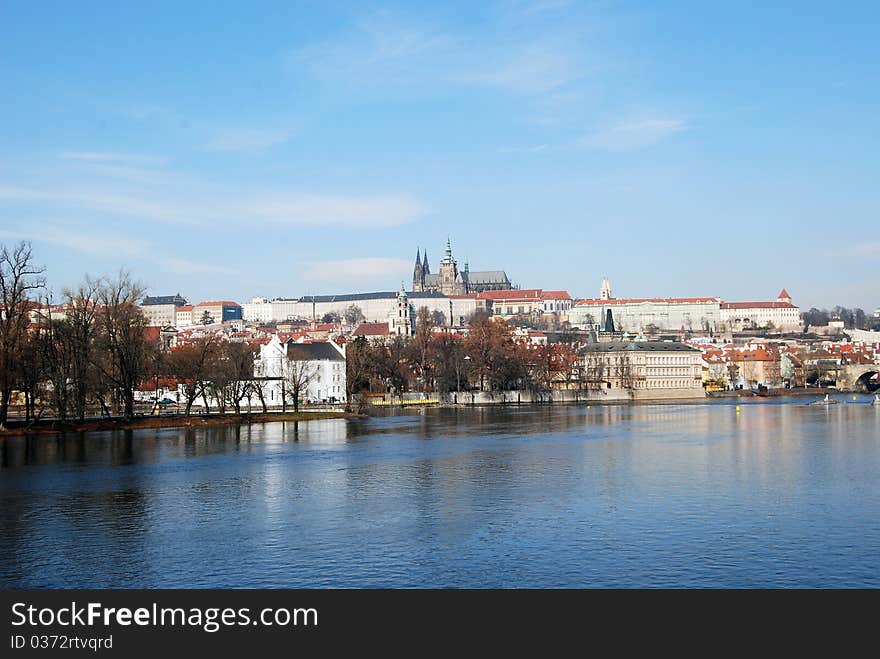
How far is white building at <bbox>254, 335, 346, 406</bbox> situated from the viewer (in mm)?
76250

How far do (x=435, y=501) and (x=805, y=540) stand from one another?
9197 mm

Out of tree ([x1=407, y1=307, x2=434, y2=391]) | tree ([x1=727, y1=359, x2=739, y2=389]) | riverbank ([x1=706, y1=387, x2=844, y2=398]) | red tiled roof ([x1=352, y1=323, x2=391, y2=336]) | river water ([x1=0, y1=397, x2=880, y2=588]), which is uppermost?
red tiled roof ([x1=352, y1=323, x2=391, y2=336])

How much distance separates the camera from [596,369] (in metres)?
113

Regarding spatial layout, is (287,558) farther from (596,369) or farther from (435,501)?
(596,369)

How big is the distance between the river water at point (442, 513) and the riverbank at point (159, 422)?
18.7ft

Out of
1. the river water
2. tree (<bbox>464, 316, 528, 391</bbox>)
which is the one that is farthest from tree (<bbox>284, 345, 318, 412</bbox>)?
the river water

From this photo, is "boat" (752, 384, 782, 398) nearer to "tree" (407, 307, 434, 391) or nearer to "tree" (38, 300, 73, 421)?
"tree" (407, 307, 434, 391)

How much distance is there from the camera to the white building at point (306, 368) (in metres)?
76.2

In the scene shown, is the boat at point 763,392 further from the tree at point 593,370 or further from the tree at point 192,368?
the tree at point 192,368

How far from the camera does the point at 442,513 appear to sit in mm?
24406

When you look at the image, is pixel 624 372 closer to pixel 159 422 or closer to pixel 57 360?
pixel 159 422

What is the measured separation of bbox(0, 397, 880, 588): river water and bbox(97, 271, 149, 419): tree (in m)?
8.95

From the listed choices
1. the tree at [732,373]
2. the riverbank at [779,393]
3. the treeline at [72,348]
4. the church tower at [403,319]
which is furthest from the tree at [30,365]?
the church tower at [403,319]
